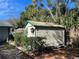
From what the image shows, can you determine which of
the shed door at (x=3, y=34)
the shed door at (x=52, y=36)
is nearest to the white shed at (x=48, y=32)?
the shed door at (x=52, y=36)

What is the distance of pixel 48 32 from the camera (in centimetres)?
1898

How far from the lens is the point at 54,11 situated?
32906 millimetres

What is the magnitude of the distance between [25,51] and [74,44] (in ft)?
23.3

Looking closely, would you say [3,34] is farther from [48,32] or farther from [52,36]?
[52,36]

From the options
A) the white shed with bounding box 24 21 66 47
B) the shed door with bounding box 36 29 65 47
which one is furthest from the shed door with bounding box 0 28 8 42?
the shed door with bounding box 36 29 65 47

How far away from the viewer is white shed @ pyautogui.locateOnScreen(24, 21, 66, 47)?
714 inches

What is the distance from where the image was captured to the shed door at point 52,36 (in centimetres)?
1846

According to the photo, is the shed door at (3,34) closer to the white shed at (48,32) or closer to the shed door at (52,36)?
the white shed at (48,32)

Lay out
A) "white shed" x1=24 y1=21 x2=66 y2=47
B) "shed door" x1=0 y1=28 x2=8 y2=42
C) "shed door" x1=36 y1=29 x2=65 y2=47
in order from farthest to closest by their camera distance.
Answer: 1. "shed door" x1=0 y1=28 x2=8 y2=42
2. "shed door" x1=36 y1=29 x2=65 y2=47
3. "white shed" x1=24 y1=21 x2=66 y2=47

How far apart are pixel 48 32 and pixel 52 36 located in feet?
2.36

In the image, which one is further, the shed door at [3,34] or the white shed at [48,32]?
the shed door at [3,34]

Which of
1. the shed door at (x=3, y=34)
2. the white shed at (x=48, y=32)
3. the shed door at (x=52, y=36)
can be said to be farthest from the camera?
the shed door at (x=3, y=34)

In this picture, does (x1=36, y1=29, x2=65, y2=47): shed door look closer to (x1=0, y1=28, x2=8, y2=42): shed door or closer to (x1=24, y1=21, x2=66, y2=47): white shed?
(x1=24, y1=21, x2=66, y2=47): white shed

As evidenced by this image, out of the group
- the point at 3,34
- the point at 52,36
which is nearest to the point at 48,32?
the point at 52,36
